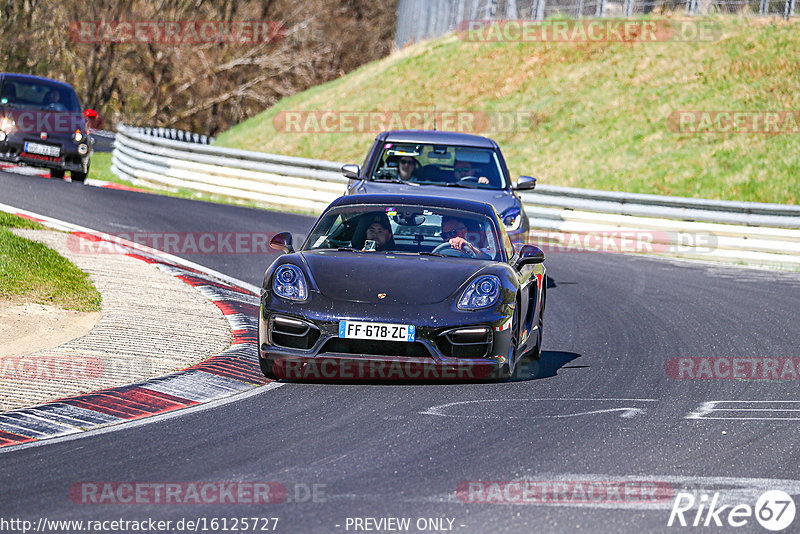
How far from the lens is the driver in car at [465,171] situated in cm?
1359

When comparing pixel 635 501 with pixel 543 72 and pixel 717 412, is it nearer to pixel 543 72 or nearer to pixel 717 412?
pixel 717 412

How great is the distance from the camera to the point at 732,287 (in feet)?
49.4

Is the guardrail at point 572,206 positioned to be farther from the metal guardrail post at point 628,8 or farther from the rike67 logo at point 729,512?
the metal guardrail post at point 628,8

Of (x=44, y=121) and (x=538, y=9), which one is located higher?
(x=538, y=9)

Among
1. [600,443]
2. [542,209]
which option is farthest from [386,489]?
[542,209]

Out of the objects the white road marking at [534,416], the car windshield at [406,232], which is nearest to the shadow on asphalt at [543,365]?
the white road marking at [534,416]

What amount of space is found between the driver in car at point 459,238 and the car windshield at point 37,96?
13815 millimetres

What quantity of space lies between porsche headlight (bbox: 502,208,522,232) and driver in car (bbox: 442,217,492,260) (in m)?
3.71

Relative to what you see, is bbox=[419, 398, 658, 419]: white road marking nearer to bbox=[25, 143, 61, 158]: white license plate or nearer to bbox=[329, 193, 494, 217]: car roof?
bbox=[329, 193, 494, 217]: car roof

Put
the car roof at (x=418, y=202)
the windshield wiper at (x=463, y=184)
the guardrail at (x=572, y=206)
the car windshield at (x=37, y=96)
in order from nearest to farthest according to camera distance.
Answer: the car roof at (x=418, y=202), the windshield wiper at (x=463, y=184), the guardrail at (x=572, y=206), the car windshield at (x=37, y=96)

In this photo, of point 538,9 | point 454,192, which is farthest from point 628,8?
point 454,192

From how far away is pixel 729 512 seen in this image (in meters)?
5.21

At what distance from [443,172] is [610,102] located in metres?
18.3

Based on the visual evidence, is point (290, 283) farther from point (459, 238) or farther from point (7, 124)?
point (7, 124)
